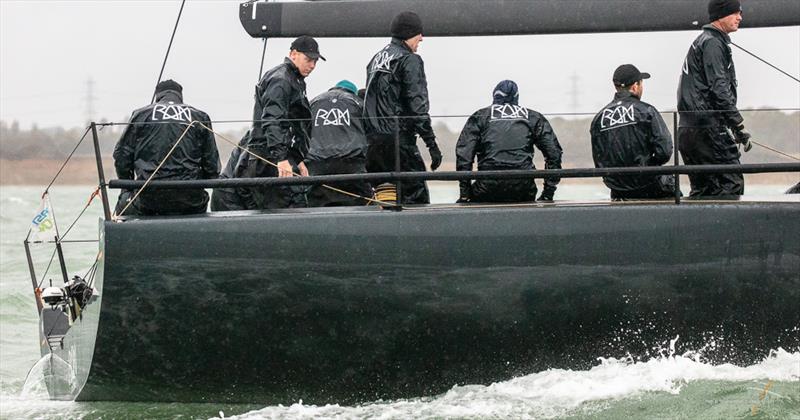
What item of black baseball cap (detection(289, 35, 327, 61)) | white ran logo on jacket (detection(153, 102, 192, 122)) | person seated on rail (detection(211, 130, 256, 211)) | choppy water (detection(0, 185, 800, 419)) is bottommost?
choppy water (detection(0, 185, 800, 419))

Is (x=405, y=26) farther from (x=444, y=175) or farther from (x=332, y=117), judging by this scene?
(x=444, y=175)

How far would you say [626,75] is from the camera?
6875 mm

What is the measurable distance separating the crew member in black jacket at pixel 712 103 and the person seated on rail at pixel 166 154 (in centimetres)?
258

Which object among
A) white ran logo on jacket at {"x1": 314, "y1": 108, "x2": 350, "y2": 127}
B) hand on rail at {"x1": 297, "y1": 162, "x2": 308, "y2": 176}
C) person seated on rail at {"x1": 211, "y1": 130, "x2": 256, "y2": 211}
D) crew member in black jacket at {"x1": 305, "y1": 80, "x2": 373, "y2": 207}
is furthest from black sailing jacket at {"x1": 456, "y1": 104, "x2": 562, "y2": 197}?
person seated on rail at {"x1": 211, "y1": 130, "x2": 256, "y2": 211}

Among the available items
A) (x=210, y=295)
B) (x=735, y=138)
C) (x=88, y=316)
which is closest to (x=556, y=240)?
(x=735, y=138)

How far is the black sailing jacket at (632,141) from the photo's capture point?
667 centimetres

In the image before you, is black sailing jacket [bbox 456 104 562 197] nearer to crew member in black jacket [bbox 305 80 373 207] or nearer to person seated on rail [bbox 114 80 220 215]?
crew member in black jacket [bbox 305 80 373 207]

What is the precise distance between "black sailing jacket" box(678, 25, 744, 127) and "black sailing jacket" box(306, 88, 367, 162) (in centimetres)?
180

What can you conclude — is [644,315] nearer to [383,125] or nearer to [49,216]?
[383,125]

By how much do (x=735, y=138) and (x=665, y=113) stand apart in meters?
0.45

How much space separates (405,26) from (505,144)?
0.87 m

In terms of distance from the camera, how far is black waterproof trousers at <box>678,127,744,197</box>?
6637 millimetres

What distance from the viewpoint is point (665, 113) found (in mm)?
6379

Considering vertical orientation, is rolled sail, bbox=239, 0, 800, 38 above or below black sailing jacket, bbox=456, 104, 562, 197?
above
